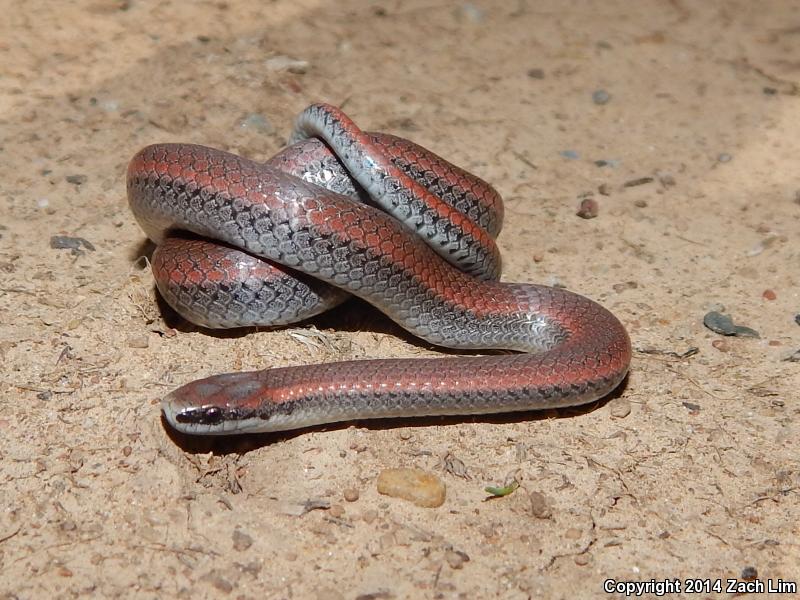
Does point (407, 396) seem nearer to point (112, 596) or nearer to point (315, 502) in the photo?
point (315, 502)

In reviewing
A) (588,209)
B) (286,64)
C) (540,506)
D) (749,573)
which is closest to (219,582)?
(540,506)

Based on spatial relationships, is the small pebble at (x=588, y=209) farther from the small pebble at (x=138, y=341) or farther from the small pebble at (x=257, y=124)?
the small pebble at (x=138, y=341)

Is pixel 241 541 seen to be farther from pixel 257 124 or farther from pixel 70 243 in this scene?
pixel 257 124

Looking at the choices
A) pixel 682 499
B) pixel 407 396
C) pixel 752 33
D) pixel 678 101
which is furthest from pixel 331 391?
pixel 752 33

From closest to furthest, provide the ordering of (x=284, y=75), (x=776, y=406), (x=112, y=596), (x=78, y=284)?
(x=112, y=596), (x=776, y=406), (x=78, y=284), (x=284, y=75)

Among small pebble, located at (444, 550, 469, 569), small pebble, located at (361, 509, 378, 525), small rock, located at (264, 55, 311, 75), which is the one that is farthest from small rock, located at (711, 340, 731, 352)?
small rock, located at (264, 55, 311, 75)

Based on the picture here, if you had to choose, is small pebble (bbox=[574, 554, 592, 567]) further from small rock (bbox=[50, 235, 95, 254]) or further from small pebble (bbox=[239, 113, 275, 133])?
small pebble (bbox=[239, 113, 275, 133])
